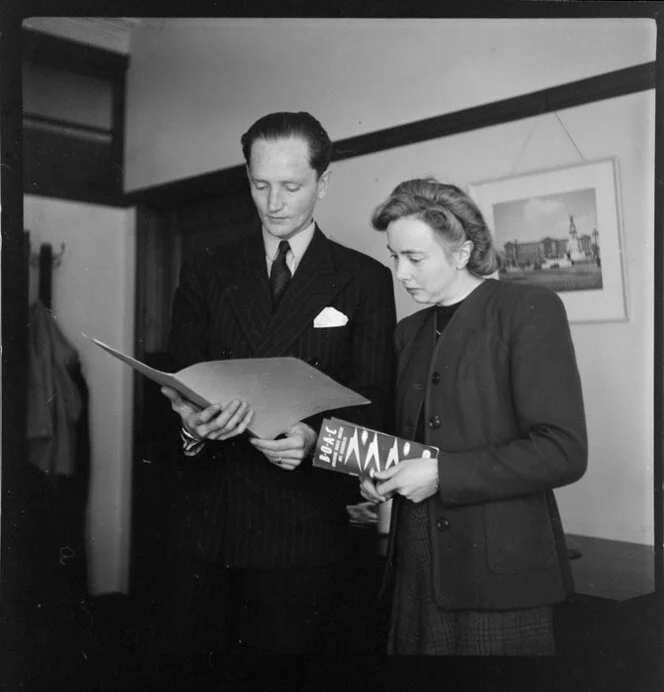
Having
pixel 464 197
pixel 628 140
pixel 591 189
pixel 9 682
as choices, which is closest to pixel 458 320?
pixel 464 197

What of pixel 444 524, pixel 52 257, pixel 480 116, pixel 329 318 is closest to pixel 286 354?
pixel 329 318

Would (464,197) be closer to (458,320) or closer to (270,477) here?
(458,320)

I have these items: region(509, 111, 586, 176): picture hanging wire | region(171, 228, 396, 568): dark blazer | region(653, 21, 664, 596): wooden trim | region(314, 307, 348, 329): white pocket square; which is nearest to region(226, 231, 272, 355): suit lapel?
region(171, 228, 396, 568): dark blazer

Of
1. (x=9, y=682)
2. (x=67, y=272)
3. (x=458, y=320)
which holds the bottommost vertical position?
(x=9, y=682)

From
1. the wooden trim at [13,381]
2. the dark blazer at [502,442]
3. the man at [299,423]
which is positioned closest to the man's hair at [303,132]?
the man at [299,423]

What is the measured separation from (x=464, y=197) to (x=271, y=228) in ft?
1.41

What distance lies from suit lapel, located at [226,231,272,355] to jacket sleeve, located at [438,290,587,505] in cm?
48

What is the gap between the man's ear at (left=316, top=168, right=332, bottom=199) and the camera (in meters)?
1.63

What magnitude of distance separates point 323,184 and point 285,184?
0.28 ft

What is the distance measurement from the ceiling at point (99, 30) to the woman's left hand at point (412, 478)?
113 centimetres

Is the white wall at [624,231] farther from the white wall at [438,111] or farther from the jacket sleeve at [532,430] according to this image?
the jacket sleeve at [532,430]

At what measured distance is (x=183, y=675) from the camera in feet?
5.34

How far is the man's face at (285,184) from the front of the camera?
1.62 metres

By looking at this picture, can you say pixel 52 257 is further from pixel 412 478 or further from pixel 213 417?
pixel 412 478
